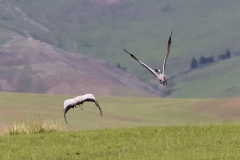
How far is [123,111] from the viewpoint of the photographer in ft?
297

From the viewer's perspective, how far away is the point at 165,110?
92625 mm

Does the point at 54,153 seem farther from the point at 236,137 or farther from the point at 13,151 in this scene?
the point at 236,137

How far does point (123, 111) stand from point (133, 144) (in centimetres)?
7211

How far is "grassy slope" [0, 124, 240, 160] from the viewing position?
650 inches

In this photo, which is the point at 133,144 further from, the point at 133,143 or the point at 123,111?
the point at 123,111

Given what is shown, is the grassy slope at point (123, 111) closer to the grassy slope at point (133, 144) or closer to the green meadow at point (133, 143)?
the green meadow at point (133, 143)

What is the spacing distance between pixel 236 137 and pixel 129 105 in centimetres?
8093

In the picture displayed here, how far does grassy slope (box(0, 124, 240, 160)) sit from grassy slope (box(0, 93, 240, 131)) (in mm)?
39958

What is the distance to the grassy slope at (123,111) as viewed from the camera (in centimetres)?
6862

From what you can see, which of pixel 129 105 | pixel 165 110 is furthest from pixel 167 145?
pixel 129 105

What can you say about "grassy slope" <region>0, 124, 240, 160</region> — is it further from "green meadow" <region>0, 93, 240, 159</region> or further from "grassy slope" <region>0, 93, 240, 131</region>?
"grassy slope" <region>0, 93, 240, 131</region>

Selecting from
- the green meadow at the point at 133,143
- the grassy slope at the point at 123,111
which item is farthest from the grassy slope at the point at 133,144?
the grassy slope at the point at 123,111

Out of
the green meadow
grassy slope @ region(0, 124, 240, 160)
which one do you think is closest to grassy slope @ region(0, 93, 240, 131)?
the green meadow

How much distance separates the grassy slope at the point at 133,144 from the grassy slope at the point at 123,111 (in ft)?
131
